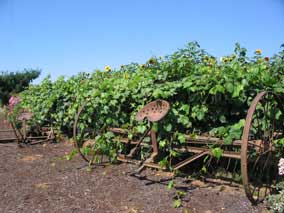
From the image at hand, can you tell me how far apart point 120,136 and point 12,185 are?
4.83 ft

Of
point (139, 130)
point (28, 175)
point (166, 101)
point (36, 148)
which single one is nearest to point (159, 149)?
point (139, 130)

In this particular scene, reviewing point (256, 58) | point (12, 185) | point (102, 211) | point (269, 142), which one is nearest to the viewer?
point (102, 211)

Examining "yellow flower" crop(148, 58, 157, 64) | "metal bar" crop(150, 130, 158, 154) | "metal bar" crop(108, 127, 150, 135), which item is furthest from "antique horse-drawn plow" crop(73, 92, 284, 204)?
"yellow flower" crop(148, 58, 157, 64)

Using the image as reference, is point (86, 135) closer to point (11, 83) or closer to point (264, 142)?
point (264, 142)

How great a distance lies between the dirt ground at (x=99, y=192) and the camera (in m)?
2.75

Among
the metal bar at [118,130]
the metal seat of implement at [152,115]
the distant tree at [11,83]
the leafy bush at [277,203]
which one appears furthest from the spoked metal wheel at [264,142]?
the distant tree at [11,83]

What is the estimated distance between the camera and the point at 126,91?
4.12 meters

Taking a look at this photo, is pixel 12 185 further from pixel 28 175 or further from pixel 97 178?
pixel 97 178

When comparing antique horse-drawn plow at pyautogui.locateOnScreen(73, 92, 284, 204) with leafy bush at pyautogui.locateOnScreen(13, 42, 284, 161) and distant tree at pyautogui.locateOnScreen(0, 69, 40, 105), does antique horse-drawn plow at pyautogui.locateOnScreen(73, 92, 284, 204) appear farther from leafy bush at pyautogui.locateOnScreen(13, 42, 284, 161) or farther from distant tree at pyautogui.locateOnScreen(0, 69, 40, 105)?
distant tree at pyautogui.locateOnScreen(0, 69, 40, 105)

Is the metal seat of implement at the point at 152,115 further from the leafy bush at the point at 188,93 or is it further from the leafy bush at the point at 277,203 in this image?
the leafy bush at the point at 277,203

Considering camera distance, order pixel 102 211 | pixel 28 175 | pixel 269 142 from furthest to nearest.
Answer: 1. pixel 28 175
2. pixel 269 142
3. pixel 102 211

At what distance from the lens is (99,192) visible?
10.3ft

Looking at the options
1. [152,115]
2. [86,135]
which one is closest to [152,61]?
[152,115]

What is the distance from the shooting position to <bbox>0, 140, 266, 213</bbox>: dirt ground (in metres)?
2.75
